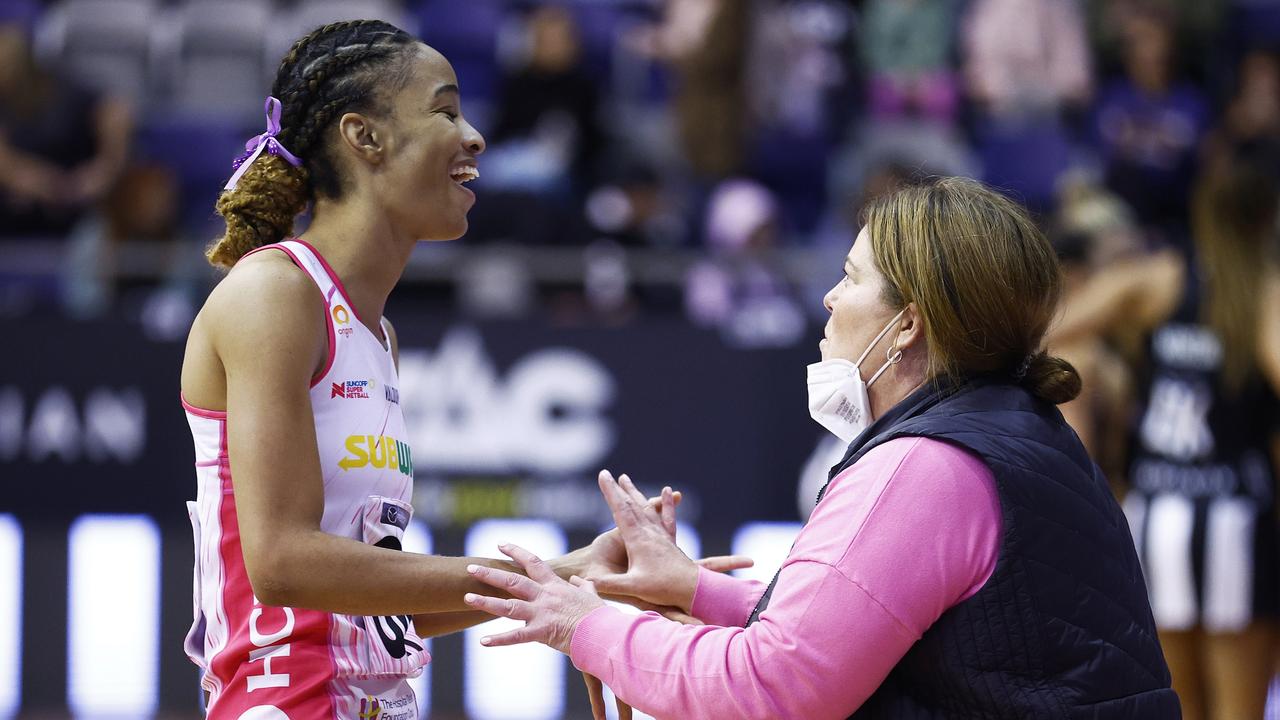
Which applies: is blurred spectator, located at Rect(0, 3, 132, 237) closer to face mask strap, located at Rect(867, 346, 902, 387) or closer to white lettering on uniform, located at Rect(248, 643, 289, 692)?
white lettering on uniform, located at Rect(248, 643, 289, 692)

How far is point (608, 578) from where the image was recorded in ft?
8.48

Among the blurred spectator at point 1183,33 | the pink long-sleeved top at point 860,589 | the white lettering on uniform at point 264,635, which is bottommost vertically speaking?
the white lettering on uniform at point 264,635

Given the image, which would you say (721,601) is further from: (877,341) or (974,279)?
(974,279)

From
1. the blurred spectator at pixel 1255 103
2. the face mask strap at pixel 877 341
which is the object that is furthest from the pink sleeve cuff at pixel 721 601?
the blurred spectator at pixel 1255 103

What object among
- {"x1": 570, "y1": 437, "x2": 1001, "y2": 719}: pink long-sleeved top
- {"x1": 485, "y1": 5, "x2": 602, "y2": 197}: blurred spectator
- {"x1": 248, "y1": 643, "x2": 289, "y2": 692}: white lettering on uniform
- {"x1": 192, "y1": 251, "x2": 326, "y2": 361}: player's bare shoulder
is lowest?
{"x1": 248, "y1": 643, "x2": 289, "y2": 692}: white lettering on uniform

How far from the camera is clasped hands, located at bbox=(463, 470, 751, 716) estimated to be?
2.39 meters

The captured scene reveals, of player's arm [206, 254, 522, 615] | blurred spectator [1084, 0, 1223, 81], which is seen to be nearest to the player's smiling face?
player's arm [206, 254, 522, 615]

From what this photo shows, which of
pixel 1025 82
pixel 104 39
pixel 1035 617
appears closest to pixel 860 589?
pixel 1035 617

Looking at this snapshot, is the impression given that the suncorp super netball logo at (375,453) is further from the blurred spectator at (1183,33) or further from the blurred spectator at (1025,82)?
the blurred spectator at (1183,33)

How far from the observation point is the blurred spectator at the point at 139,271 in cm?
690

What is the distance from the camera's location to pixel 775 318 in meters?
7.11

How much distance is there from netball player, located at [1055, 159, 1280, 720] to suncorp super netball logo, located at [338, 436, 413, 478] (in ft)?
10.2

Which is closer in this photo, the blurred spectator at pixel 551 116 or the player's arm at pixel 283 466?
the player's arm at pixel 283 466

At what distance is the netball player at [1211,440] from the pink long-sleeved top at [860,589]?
2.85 m
